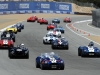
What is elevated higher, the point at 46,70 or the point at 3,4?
the point at 46,70

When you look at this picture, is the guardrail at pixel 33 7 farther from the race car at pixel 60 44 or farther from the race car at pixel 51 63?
the race car at pixel 51 63

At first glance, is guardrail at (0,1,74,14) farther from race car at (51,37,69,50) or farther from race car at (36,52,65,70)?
race car at (36,52,65,70)

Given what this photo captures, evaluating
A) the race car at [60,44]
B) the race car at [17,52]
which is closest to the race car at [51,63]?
the race car at [17,52]

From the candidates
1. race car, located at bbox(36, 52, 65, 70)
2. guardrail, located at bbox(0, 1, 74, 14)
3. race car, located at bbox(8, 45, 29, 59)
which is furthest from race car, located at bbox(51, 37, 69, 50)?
guardrail, located at bbox(0, 1, 74, 14)

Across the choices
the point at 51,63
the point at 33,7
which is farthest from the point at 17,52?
the point at 33,7

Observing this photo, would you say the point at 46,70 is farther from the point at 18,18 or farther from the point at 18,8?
the point at 18,8

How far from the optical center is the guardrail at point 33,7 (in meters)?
95.8

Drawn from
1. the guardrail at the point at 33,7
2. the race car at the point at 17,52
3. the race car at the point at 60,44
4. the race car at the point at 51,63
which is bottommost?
the guardrail at the point at 33,7

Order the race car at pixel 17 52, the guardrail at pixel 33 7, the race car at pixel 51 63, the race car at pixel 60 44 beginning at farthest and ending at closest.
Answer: the guardrail at pixel 33 7
the race car at pixel 60 44
the race car at pixel 17 52
the race car at pixel 51 63

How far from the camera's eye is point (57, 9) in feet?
350

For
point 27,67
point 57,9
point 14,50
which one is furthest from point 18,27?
point 57,9

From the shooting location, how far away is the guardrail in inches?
3773

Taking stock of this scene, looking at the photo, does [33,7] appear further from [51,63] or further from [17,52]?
[51,63]

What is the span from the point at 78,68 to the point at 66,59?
5177 millimetres
